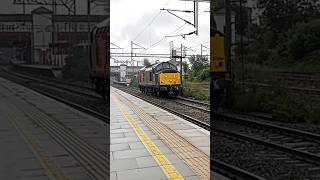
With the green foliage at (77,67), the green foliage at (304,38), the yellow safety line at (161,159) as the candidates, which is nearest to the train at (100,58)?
the green foliage at (77,67)

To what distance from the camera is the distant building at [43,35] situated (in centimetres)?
247

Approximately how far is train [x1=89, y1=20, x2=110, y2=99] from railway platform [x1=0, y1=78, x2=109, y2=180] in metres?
0.21

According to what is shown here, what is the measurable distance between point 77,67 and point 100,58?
0.64 ft

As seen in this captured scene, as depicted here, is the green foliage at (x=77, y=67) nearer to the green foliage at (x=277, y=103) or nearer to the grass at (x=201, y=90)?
the grass at (x=201, y=90)

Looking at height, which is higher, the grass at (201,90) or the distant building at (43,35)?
the distant building at (43,35)

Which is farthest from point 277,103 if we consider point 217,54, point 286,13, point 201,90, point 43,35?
point 43,35

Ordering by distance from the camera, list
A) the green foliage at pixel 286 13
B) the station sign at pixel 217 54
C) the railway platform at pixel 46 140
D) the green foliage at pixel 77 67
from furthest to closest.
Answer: the green foliage at pixel 286 13 → the station sign at pixel 217 54 → the green foliage at pixel 77 67 → the railway platform at pixel 46 140

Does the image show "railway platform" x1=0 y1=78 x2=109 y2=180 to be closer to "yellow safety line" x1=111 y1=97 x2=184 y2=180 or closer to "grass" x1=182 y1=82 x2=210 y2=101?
"grass" x1=182 y1=82 x2=210 y2=101

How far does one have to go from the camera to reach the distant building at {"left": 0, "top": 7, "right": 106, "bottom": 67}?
2.47m

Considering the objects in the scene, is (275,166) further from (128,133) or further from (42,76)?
(42,76)

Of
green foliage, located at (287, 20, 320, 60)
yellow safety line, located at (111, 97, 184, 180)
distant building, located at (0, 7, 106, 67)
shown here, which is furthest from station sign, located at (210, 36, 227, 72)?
yellow safety line, located at (111, 97, 184, 180)

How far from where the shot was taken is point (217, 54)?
9.03ft

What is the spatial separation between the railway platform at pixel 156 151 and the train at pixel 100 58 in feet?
1.17

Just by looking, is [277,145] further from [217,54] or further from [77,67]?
[77,67]
